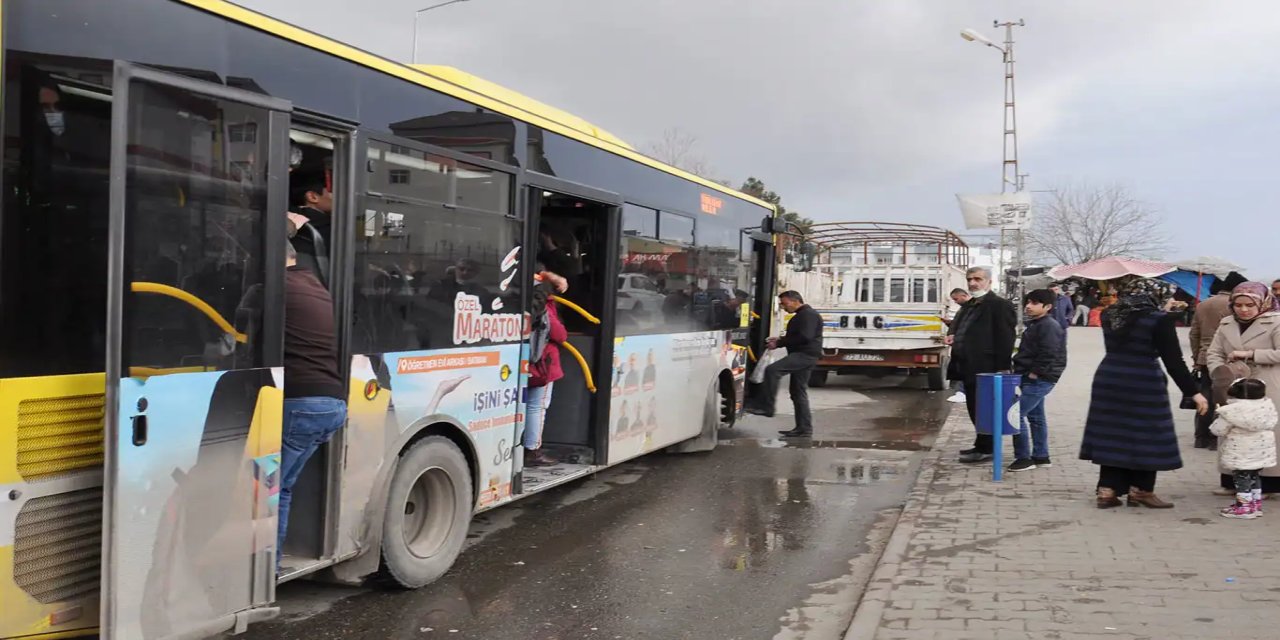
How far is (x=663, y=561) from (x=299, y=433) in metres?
2.78

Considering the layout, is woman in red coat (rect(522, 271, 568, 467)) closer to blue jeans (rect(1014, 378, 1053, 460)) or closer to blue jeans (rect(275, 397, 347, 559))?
blue jeans (rect(275, 397, 347, 559))

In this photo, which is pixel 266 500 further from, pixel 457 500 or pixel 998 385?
pixel 998 385

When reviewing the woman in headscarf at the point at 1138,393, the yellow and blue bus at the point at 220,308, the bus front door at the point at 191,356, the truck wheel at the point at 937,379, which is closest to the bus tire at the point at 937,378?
the truck wheel at the point at 937,379

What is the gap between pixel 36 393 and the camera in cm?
353

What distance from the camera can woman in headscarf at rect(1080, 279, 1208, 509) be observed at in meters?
7.13

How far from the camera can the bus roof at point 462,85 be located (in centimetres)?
439

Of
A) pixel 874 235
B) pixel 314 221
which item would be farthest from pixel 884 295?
pixel 314 221

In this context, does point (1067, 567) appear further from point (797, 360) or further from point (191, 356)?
point (797, 360)

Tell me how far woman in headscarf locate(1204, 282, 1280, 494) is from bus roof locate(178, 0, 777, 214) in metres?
4.65

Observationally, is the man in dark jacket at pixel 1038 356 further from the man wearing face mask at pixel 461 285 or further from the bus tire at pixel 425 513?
the bus tire at pixel 425 513

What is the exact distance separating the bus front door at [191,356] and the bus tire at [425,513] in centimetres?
107

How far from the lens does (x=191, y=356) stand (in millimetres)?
3938

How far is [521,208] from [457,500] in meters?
1.90

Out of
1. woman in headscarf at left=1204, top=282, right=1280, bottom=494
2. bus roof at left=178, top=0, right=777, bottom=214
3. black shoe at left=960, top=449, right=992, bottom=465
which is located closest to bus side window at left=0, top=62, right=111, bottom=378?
bus roof at left=178, top=0, right=777, bottom=214
